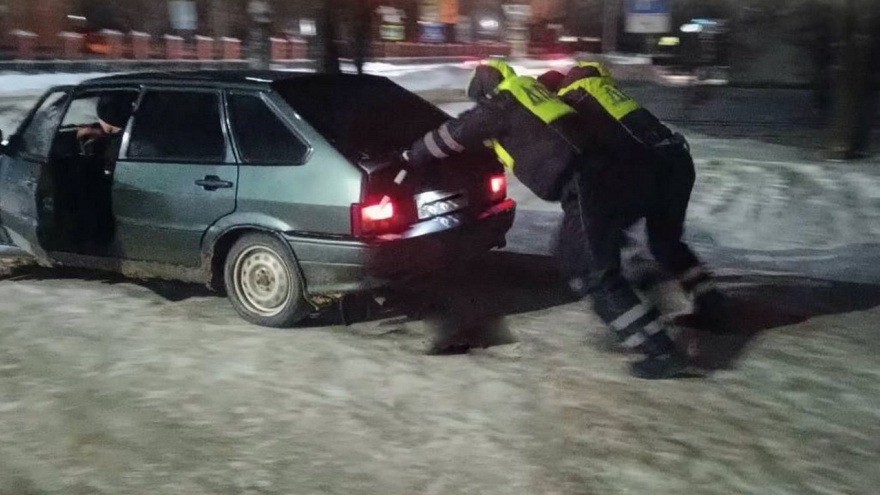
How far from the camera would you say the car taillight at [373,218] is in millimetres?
5785

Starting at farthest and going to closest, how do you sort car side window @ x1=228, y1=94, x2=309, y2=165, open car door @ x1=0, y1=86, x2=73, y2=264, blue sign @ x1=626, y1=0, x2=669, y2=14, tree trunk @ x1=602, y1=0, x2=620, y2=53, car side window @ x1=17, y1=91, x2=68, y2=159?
tree trunk @ x1=602, y1=0, x2=620, y2=53 < blue sign @ x1=626, y1=0, x2=669, y2=14 < car side window @ x1=17, y1=91, x2=68, y2=159 < open car door @ x1=0, y1=86, x2=73, y2=264 < car side window @ x1=228, y1=94, x2=309, y2=165

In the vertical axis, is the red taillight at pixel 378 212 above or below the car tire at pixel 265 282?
above

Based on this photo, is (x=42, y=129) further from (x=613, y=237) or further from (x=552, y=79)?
(x=613, y=237)

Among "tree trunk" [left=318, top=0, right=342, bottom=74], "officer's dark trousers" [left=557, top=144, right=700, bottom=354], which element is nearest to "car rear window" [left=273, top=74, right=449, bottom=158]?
"officer's dark trousers" [left=557, top=144, right=700, bottom=354]

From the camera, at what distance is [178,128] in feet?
21.2

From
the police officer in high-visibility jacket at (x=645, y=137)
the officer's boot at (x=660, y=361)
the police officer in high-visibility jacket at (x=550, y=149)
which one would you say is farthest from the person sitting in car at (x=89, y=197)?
the officer's boot at (x=660, y=361)

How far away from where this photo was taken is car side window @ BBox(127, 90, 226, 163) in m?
6.32

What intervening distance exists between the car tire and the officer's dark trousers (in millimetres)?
1580

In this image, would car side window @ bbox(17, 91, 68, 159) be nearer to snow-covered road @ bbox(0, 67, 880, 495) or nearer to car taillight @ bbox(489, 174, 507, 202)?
snow-covered road @ bbox(0, 67, 880, 495)

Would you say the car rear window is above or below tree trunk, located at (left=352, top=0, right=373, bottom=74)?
below

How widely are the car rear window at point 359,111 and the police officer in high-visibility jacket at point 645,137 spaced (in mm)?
1100

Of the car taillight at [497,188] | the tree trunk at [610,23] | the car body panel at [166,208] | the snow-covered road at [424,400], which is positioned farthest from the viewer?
the tree trunk at [610,23]

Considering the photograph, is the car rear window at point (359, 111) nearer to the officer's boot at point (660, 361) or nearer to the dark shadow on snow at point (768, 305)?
the officer's boot at point (660, 361)

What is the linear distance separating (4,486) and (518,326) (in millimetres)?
3053
